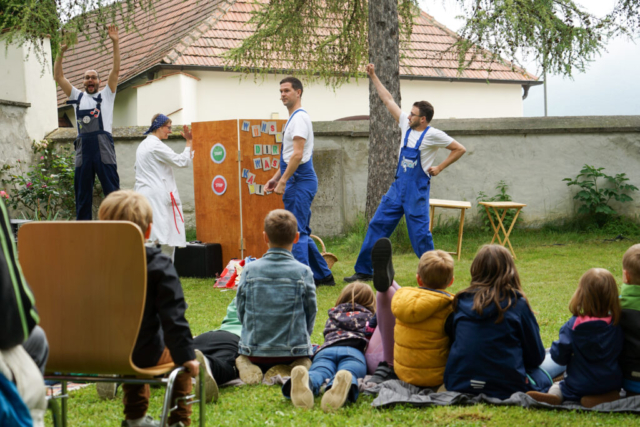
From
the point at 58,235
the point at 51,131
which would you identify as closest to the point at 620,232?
the point at 51,131

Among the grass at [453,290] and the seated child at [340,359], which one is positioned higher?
the seated child at [340,359]

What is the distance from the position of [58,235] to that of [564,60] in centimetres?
987

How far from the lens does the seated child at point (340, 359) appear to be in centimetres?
376

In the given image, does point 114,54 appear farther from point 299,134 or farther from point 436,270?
point 436,270

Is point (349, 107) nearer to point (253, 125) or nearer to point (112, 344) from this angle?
point (253, 125)

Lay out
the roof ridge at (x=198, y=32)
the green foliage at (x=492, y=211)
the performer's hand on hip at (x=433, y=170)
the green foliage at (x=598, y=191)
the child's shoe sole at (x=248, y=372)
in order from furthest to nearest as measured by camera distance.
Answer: the roof ridge at (x=198, y=32) < the green foliage at (x=492, y=211) < the green foliage at (x=598, y=191) < the performer's hand on hip at (x=433, y=170) < the child's shoe sole at (x=248, y=372)

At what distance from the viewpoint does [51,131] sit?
39.1 feet

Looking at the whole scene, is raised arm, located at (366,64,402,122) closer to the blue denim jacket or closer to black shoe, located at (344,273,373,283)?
black shoe, located at (344,273,373,283)

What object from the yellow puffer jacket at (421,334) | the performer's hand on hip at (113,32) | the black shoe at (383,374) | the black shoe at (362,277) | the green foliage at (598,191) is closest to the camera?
the yellow puffer jacket at (421,334)

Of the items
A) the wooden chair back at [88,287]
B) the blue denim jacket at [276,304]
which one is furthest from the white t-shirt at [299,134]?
the wooden chair back at [88,287]

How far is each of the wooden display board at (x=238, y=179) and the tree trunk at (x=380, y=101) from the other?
1.86m

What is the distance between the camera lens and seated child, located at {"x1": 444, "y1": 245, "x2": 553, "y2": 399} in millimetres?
3725

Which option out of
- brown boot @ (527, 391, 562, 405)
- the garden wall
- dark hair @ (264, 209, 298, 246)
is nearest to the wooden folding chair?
dark hair @ (264, 209, 298, 246)

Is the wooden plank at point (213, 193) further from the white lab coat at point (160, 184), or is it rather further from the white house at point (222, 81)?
the white house at point (222, 81)
